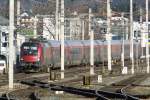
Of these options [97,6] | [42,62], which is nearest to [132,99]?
[42,62]

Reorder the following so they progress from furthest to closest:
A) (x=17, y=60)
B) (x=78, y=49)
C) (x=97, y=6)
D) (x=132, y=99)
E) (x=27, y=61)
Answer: (x=97, y=6)
(x=78, y=49)
(x=17, y=60)
(x=27, y=61)
(x=132, y=99)

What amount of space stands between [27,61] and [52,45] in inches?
132

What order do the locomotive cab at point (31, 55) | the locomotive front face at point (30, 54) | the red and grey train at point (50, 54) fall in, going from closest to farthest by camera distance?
the locomotive cab at point (31, 55) < the locomotive front face at point (30, 54) < the red and grey train at point (50, 54)

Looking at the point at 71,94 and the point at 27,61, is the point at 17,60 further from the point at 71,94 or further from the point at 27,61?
the point at 71,94

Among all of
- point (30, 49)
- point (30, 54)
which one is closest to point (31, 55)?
point (30, 54)

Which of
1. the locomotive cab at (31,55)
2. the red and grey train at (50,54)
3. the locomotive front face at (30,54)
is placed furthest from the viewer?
the red and grey train at (50,54)

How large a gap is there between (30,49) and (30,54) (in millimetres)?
447

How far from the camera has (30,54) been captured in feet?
165

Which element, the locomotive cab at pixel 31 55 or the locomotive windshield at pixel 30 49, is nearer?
the locomotive cab at pixel 31 55

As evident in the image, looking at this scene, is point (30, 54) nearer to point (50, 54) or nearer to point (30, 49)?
point (30, 49)

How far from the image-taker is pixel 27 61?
164ft

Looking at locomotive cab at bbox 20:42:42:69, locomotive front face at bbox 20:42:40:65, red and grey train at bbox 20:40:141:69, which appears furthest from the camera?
red and grey train at bbox 20:40:141:69

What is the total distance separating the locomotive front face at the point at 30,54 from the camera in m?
49.8

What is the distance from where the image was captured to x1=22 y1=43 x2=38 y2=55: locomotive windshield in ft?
164
